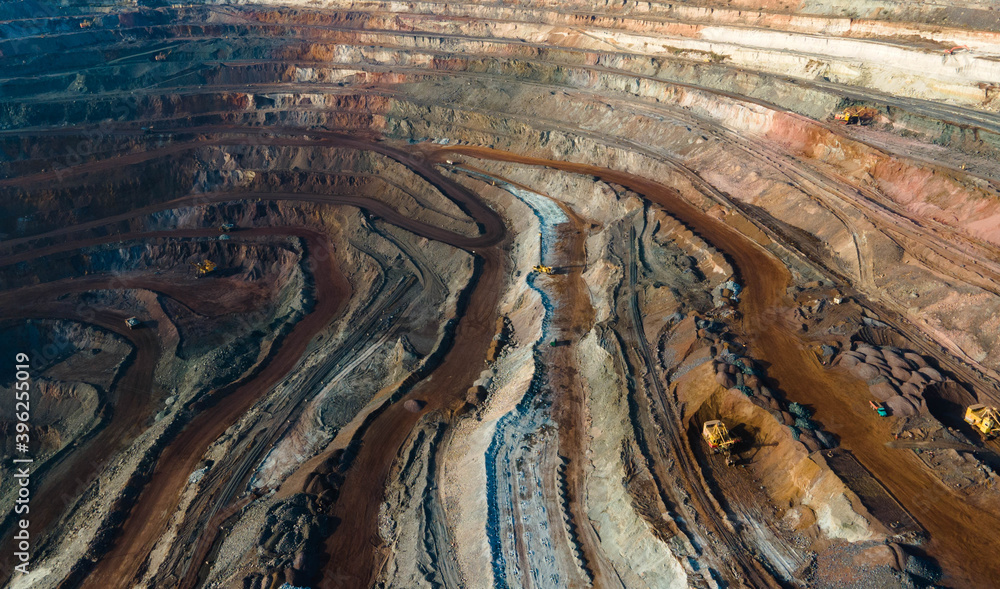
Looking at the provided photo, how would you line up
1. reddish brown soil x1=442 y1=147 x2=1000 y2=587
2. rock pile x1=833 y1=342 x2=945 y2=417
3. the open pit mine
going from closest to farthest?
1. reddish brown soil x1=442 y1=147 x2=1000 y2=587
2. the open pit mine
3. rock pile x1=833 y1=342 x2=945 y2=417

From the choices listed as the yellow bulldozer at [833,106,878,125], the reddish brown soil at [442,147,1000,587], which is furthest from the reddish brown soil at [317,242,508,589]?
the yellow bulldozer at [833,106,878,125]

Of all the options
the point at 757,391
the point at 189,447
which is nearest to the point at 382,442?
the point at 189,447

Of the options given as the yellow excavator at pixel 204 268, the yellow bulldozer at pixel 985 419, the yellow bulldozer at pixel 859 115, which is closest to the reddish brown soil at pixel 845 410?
the yellow bulldozer at pixel 985 419

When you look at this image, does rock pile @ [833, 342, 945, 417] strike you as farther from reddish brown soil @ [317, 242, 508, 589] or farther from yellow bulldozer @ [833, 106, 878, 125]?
yellow bulldozer @ [833, 106, 878, 125]

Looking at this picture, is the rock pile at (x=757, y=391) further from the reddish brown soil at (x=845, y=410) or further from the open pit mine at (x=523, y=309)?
the reddish brown soil at (x=845, y=410)

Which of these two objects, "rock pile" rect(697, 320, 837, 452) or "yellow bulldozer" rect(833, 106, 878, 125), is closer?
"rock pile" rect(697, 320, 837, 452)

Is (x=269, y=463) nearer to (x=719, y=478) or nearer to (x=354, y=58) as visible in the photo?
(x=719, y=478)
